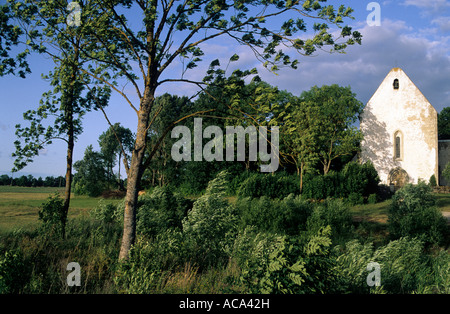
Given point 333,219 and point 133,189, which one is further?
point 333,219

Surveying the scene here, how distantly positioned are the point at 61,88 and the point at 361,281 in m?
7.41

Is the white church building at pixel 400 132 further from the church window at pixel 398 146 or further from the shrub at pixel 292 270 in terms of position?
the shrub at pixel 292 270

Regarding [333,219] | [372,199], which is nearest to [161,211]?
[333,219]

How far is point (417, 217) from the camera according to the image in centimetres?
1247

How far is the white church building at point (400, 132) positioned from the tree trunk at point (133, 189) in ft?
105

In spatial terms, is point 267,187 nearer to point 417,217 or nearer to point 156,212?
point 417,217

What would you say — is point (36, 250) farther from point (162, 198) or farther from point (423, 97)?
point (423, 97)

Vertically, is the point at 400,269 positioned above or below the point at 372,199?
below

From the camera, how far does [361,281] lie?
5.11m

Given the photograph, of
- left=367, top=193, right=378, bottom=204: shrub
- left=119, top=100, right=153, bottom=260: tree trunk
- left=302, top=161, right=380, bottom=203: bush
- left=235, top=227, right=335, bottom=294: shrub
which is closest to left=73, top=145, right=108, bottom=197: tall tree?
left=302, top=161, right=380, bottom=203: bush

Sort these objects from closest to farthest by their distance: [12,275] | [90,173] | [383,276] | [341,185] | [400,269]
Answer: [12,275], [383,276], [400,269], [341,185], [90,173]

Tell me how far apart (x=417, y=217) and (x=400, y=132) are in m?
23.9

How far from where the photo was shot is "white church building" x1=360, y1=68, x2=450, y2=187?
32875mm
